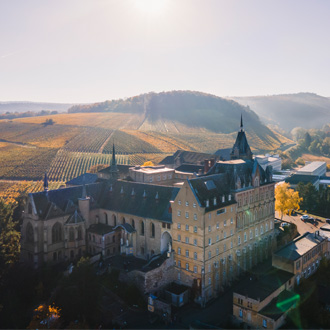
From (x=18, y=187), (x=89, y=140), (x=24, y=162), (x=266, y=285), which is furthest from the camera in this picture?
(x=89, y=140)

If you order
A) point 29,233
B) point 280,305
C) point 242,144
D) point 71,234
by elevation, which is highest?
point 242,144

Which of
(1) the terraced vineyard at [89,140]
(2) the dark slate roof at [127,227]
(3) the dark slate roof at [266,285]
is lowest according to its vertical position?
(3) the dark slate roof at [266,285]

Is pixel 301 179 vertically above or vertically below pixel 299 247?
above

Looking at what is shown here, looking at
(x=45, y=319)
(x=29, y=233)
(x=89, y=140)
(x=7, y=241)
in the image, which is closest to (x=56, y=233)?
(x=29, y=233)

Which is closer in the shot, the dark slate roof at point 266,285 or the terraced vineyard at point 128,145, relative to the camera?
the dark slate roof at point 266,285

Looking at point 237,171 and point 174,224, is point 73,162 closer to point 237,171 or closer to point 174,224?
point 174,224

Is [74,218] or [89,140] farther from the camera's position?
[89,140]

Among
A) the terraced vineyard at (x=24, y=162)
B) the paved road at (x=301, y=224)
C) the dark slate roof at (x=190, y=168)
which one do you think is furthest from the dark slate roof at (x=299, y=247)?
the terraced vineyard at (x=24, y=162)

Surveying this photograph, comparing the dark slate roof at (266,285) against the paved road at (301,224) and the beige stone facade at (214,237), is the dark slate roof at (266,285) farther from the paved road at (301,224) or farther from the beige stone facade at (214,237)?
the paved road at (301,224)
